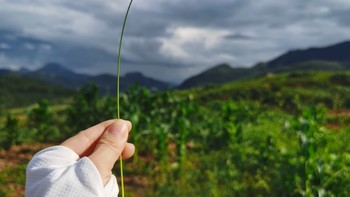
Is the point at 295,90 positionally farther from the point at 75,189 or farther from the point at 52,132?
the point at 75,189

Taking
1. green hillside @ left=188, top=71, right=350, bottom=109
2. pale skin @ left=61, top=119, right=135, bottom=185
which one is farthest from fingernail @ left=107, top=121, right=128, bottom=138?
green hillside @ left=188, top=71, right=350, bottom=109

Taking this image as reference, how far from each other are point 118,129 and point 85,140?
0.60 ft

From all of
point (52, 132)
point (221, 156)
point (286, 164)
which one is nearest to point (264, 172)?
point (286, 164)

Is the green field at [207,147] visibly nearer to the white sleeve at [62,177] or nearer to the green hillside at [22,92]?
the white sleeve at [62,177]

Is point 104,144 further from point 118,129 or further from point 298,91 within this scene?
point 298,91

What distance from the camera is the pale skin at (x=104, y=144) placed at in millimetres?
1745

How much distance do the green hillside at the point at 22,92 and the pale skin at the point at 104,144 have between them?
63.0 meters

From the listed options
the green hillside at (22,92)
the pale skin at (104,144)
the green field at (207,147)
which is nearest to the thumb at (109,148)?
the pale skin at (104,144)

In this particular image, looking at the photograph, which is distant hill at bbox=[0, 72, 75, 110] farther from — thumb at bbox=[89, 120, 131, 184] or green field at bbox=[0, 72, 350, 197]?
thumb at bbox=[89, 120, 131, 184]

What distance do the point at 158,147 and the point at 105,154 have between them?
33.0 ft

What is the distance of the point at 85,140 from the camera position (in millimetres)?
1981

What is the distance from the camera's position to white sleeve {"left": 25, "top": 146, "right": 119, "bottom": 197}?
1500 mm

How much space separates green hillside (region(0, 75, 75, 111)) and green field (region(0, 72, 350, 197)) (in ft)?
165

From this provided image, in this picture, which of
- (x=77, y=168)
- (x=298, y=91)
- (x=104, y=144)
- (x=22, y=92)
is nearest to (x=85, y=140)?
(x=104, y=144)
